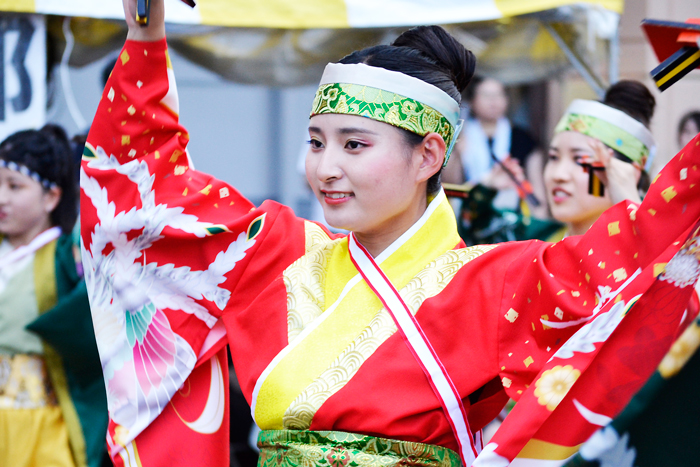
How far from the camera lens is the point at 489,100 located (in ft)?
14.5

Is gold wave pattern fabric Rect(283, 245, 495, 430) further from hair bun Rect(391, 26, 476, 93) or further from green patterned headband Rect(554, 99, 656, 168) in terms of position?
green patterned headband Rect(554, 99, 656, 168)

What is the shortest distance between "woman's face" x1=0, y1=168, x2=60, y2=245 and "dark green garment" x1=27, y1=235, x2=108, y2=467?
0.40ft

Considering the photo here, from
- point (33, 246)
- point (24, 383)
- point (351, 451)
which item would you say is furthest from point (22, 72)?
point (351, 451)

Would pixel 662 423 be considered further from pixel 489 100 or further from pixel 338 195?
pixel 489 100

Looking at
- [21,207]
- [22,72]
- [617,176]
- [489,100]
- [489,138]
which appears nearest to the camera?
[617,176]

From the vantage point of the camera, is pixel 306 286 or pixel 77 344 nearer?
pixel 306 286

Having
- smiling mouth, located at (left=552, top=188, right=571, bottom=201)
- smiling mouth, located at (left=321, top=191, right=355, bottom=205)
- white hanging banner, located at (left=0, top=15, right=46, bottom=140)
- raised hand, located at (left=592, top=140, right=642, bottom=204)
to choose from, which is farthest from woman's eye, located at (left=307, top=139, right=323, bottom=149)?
white hanging banner, located at (left=0, top=15, right=46, bottom=140)

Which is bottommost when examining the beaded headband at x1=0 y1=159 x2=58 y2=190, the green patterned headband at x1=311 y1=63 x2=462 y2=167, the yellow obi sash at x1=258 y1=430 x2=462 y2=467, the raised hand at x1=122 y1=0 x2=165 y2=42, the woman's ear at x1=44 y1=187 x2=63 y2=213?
the yellow obi sash at x1=258 y1=430 x2=462 y2=467


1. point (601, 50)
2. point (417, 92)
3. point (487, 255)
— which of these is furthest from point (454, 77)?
point (601, 50)

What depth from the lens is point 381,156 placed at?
1445mm

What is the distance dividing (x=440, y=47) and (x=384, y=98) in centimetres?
21

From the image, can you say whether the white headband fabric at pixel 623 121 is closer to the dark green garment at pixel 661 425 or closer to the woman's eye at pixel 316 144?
the woman's eye at pixel 316 144

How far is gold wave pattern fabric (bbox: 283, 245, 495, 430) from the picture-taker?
1.39 meters

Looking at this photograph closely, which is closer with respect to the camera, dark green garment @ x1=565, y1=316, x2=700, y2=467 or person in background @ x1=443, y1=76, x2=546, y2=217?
dark green garment @ x1=565, y1=316, x2=700, y2=467
